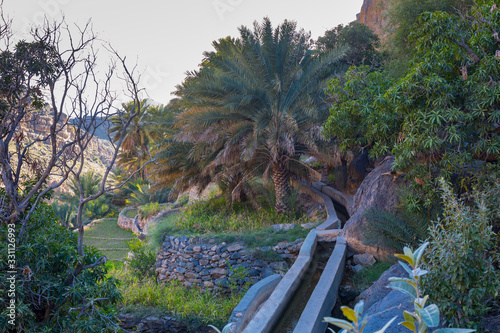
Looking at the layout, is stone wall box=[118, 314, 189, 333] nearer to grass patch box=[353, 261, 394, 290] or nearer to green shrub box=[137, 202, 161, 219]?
grass patch box=[353, 261, 394, 290]

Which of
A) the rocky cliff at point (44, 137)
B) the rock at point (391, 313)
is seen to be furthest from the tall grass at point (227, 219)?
the rock at point (391, 313)

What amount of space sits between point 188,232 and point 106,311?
667 cm

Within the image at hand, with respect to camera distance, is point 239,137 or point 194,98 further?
point 194,98

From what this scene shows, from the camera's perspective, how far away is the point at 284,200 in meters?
12.2

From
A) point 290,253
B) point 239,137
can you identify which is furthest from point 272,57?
point 290,253

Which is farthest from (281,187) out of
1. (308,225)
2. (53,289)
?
(53,289)

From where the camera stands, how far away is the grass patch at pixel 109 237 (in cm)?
1879

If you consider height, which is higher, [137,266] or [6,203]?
[6,203]

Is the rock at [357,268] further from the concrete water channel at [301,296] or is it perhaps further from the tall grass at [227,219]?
the tall grass at [227,219]

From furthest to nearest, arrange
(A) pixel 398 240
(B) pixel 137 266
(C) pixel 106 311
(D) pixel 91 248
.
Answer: (B) pixel 137 266 → (A) pixel 398 240 → (D) pixel 91 248 → (C) pixel 106 311

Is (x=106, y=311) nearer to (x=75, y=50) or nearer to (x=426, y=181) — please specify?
(x=75, y=50)

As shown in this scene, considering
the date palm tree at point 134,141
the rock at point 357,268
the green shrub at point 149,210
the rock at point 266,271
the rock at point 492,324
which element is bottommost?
the rock at point 266,271

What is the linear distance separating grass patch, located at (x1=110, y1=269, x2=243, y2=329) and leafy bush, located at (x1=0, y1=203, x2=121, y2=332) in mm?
3739

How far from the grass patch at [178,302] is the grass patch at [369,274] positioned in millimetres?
3454
